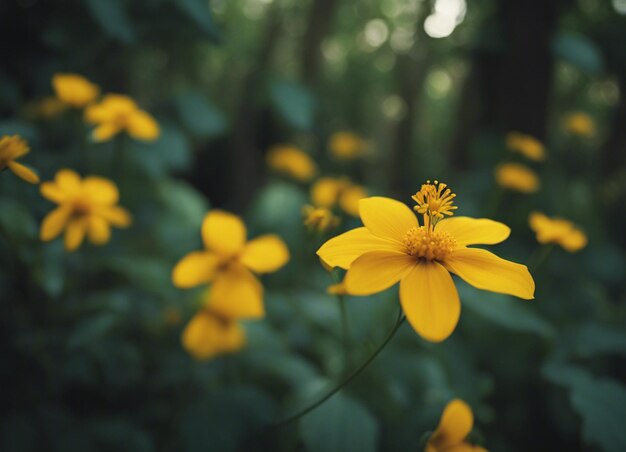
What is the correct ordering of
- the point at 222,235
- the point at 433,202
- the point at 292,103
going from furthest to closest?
the point at 292,103 → the point at 222,235 → the point at 433,202

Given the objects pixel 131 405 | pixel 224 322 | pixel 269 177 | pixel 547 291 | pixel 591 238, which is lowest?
pixel 131 405

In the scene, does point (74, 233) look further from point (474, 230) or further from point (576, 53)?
point (576, 53)

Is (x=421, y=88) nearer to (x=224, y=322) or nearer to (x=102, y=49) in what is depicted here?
(x=102, y=49)

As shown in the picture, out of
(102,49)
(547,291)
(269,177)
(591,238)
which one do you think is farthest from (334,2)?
(547,291)

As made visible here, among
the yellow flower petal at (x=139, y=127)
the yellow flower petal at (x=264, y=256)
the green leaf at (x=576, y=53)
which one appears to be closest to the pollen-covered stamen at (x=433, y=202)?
the yellow flower petal at (x=264, y=256)

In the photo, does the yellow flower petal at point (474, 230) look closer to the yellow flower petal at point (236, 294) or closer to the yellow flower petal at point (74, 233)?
the yellow flower petal at point (236, 294)

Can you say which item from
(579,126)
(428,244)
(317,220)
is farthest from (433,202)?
(579,126)

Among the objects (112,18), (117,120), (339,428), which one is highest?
(112,18)
